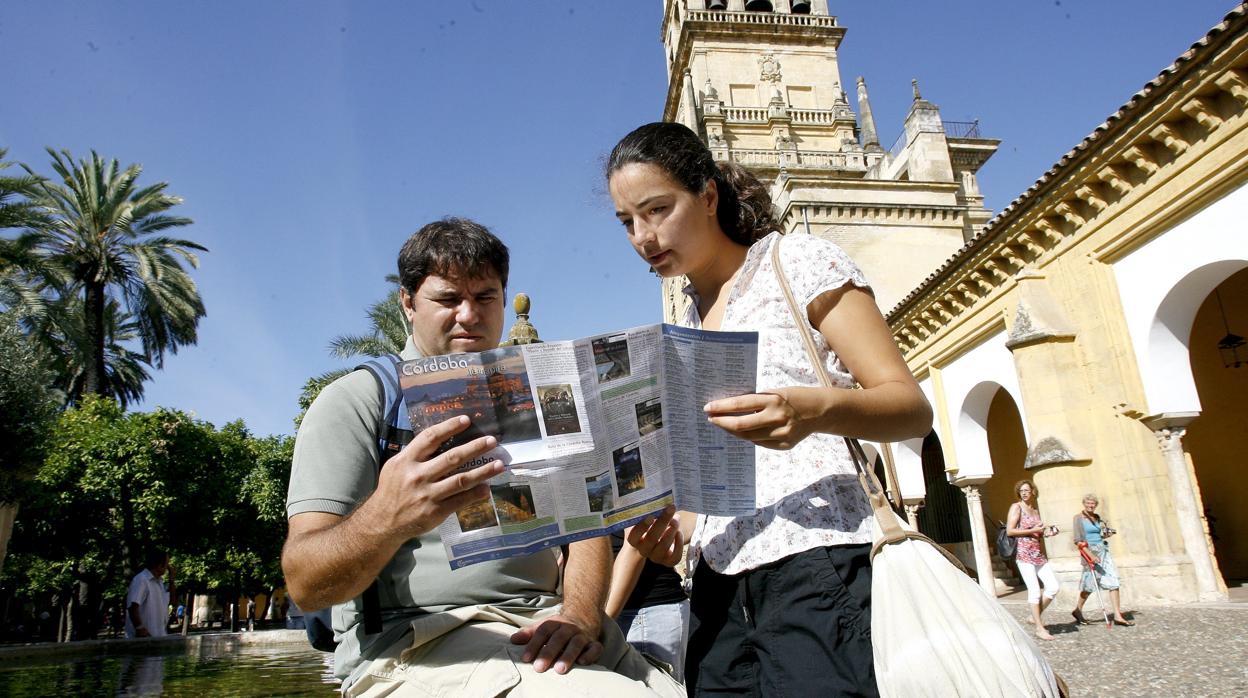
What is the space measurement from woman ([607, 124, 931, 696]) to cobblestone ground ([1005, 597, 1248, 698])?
3651 millimetres

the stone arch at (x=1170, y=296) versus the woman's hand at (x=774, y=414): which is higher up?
the stone arch at (x=1170, y=296)

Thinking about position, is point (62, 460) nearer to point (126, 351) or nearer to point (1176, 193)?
point (126, 351)

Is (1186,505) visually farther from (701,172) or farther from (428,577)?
(428,577)

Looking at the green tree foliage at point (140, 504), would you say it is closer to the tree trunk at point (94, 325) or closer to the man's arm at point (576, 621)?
the tree trunk at point (94, 325)

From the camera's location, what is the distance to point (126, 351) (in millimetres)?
30531

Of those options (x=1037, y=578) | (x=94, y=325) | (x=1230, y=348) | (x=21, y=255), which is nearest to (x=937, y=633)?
(x=1037, y=578)

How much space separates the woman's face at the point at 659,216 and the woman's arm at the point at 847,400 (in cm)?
42

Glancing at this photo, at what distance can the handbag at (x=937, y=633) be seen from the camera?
1365 millimetres

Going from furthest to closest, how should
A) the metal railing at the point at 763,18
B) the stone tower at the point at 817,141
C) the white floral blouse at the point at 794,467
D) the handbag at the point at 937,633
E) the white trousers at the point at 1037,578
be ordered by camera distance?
the metal railing at the point at 763,18 < the stone tower at the point at 817,141 < the white trousers at the point at 1037,578 < the white floral blouse at the point at 794,467 < the handbag at the point at 937,633

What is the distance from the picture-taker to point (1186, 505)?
1022 centimetres

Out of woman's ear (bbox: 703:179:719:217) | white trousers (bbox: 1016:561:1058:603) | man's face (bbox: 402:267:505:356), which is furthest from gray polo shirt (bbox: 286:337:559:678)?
white trousers (bbox: 1016:561:1058:603)

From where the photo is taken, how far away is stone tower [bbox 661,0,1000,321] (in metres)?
22.1

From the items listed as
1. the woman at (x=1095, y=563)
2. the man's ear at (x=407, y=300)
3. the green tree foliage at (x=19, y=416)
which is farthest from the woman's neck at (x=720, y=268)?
the green tree foliage at (x=19, y=416)

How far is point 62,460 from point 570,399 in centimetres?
2627
